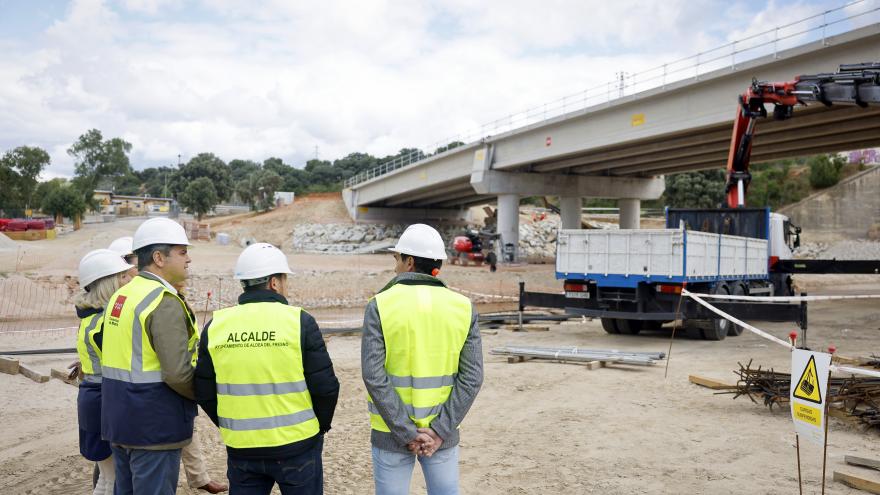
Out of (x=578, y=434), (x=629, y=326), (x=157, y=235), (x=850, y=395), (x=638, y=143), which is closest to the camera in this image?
(x=157, y=235)

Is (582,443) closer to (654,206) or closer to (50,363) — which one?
(50,363)

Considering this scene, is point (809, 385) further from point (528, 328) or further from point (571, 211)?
point (571, 211)

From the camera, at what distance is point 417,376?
341 centimetres

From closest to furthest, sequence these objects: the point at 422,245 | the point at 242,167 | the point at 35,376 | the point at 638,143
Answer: the point at 422,245 → the point at 35,376 → the point at 638,143 → the point at 242,167

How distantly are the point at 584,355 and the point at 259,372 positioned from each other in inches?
345

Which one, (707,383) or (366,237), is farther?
Answer: (366,237)

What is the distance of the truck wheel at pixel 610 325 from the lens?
14578 mm

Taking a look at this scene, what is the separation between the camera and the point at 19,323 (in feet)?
55.9

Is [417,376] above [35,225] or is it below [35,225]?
below

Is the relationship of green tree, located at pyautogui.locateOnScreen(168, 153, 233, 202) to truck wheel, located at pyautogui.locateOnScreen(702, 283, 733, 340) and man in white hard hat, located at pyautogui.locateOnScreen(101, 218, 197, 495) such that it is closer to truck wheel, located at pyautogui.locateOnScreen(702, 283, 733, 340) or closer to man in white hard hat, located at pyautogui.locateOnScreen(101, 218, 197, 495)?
truck wheel, located at pyautogui.locateOnScreen(702, 283, 733, 340)

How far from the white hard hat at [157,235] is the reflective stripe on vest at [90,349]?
77 cm

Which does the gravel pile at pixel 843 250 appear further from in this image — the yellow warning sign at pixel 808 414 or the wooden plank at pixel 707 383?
the yellow warning sign at pixel 808 414

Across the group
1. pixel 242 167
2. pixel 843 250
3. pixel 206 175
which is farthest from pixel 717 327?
pixel 242 167

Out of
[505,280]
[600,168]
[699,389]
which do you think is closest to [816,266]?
[699,389]
